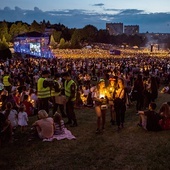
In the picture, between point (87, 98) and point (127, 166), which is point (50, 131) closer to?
point (127, 166)

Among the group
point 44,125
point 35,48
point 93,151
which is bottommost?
point 93,151

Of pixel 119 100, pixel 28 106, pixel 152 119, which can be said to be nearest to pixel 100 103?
pixel 119 100

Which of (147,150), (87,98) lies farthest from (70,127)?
(87,98)

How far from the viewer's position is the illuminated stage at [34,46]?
52.8m

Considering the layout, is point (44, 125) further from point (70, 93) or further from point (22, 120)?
point (70, 93)

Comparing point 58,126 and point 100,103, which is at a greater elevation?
point 100,103

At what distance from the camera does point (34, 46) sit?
174 feet

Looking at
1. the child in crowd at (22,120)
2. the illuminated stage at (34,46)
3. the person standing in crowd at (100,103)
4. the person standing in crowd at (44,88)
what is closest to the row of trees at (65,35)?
the illuminated stage at (34,46)

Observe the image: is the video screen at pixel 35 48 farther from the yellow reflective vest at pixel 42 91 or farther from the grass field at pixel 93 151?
the grass field at pixel 93 151

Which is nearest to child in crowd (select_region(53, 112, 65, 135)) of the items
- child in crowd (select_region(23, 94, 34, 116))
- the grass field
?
the grass field

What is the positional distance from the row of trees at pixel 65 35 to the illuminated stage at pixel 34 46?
8.96ft

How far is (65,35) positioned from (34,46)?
48.7m

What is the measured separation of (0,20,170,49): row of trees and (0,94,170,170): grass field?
3924 centimetres

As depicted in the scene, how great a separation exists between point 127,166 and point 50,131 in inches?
95.1
